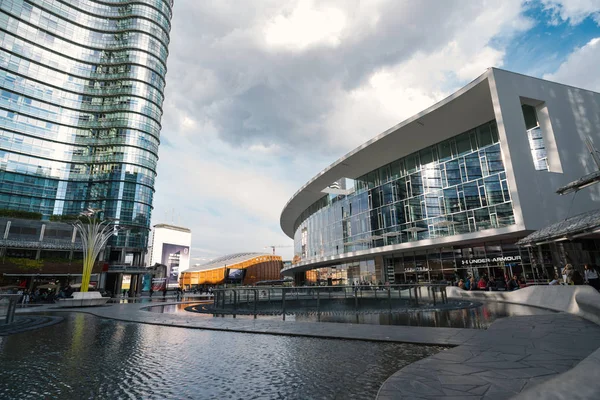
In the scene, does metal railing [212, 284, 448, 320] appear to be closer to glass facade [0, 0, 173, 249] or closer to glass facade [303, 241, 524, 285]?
glass facade [303, 241, 524, 285]

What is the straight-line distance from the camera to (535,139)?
26.0 meters

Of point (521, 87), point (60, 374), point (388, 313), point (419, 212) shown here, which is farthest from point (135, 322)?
point (521, 87)

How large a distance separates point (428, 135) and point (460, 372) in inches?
1162

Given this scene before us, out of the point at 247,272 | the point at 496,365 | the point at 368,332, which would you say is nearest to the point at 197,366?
the point at 368,332

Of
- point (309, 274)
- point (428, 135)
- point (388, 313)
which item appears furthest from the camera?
point (309, 274)

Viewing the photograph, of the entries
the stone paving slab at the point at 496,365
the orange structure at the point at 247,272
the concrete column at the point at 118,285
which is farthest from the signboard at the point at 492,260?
the orange structure at the point at 247,272

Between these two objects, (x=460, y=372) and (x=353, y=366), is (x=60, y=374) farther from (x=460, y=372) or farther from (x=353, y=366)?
(x=460, y=372)

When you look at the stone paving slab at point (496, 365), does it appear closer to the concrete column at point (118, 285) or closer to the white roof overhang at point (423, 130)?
the white roof overhang at point (423, 130)

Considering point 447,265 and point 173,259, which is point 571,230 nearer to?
point 447,265

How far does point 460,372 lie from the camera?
416cm

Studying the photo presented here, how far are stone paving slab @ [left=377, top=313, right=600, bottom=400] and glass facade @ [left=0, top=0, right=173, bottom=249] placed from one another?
72169 millimetres

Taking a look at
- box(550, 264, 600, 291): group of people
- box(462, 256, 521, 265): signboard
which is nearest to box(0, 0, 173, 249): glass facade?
box(462, 256, 521, 265): signboard

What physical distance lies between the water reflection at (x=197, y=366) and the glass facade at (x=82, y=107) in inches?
2651

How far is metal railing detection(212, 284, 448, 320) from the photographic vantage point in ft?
43.8
